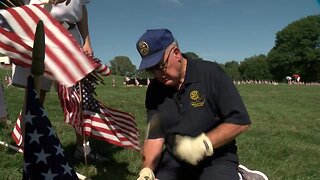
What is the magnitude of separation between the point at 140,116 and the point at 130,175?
5.54m

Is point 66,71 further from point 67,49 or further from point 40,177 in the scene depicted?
point 40,177

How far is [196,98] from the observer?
12.4ft

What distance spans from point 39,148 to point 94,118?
8.82 ft

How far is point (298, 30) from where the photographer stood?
108 m

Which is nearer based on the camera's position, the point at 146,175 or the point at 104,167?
the point at 146,175

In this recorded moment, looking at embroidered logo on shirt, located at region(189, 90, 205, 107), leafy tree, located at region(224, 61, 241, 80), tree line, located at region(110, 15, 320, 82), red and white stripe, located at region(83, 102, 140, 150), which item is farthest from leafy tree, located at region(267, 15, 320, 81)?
embroidered logo on shirt, located at region(189, 90, 205, 107)

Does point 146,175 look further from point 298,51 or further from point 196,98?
point 298,51

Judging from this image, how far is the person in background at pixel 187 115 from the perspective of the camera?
11.8ft

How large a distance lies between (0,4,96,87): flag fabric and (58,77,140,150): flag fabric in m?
1.94

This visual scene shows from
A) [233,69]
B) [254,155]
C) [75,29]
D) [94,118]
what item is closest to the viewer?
[75,29]

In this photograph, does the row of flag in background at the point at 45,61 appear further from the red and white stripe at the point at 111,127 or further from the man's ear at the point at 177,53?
the red and white stripe at the point at 111,127

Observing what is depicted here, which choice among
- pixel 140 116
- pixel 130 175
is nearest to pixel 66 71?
pixel 130 175

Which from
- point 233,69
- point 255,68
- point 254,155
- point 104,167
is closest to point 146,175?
point 104,167

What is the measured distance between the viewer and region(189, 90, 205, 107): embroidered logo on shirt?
3.78m
